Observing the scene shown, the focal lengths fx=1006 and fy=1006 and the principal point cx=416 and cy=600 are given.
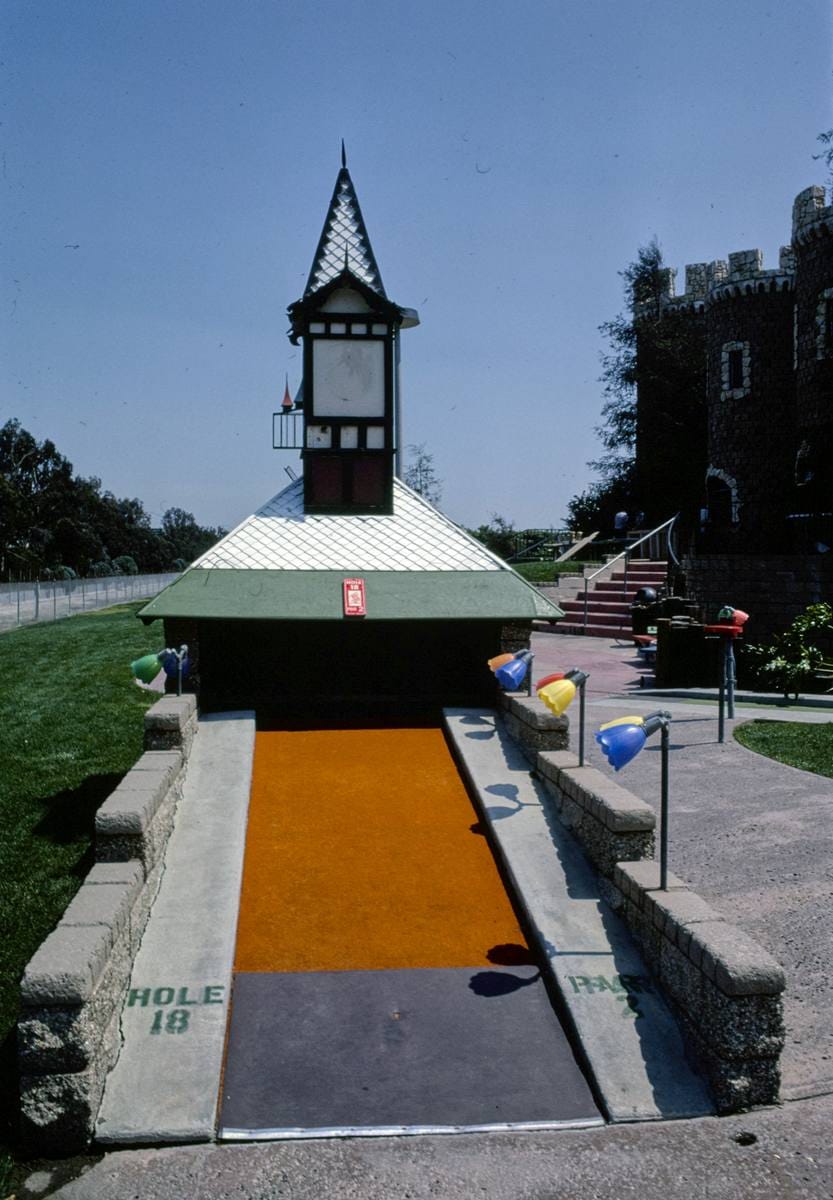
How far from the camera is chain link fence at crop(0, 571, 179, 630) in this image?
45000mm

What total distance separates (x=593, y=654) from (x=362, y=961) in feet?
55.9

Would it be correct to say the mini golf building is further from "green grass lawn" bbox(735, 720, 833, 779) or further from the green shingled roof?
"green grass lawn" bbox(735, 720, 833, 779)

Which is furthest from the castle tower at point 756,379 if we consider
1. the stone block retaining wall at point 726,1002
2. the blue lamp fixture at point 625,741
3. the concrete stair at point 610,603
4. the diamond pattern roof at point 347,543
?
the stone block retaining wall at point 726,1002

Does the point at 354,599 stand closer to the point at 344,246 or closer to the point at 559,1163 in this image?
the point at 344,246

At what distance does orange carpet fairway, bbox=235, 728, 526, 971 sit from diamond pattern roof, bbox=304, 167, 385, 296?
23.1 feet

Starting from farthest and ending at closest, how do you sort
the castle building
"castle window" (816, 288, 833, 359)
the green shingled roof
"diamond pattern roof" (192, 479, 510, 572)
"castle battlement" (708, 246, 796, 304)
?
"castle battlement" (708, 246, 796, 304)
"castle window" (816, 288, 833, 359)
the castle building
"diamond pattern roof" (192, 479, 510, 572)
the green shingled roof

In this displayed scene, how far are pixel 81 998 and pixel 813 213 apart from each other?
31.9 metres

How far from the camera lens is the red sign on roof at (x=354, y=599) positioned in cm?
1193

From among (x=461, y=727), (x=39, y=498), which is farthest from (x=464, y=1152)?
(x=39, y=498)

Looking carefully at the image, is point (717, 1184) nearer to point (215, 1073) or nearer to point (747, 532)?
point (215, 1073)

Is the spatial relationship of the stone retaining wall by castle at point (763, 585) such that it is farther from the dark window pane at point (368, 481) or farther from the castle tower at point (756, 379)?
the castle tower at point (756, 379)

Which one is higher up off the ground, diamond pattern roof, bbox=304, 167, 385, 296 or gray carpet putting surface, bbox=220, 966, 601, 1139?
diamond pattern roof, bbox=304, 167, 385, 296

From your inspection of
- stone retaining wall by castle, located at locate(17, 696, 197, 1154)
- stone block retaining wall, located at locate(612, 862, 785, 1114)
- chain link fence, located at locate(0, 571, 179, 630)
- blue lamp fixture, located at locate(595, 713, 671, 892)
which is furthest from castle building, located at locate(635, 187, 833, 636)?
chain link fence, located at locate(0, 571, 179, 630)

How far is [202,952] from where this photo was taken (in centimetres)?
713
